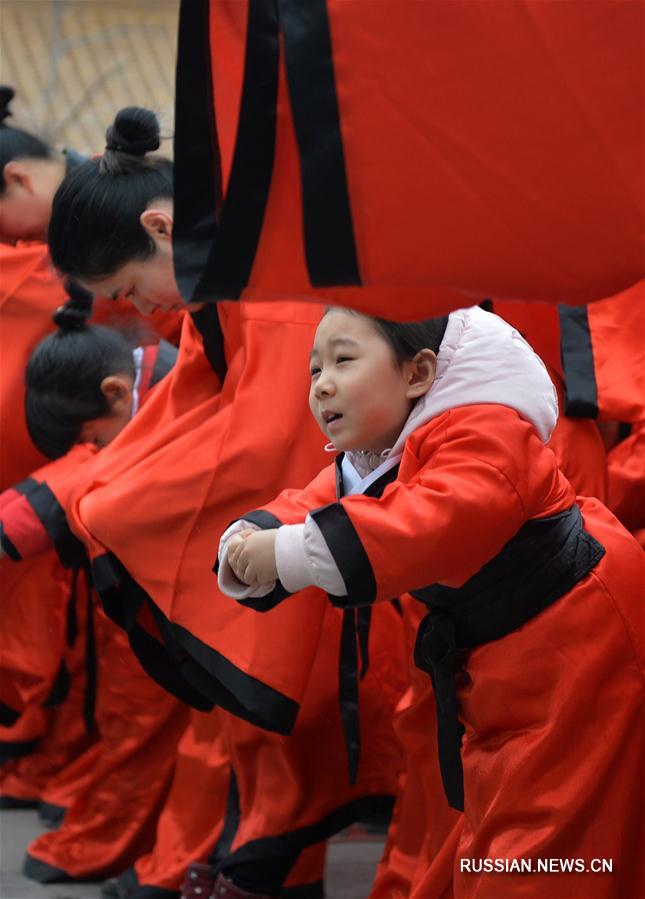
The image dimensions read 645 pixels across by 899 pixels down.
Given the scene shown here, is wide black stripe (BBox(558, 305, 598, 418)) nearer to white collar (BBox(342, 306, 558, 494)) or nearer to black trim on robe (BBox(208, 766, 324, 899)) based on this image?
white collar (BBox(342, 306, 558, 494))

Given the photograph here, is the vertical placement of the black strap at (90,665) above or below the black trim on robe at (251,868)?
above

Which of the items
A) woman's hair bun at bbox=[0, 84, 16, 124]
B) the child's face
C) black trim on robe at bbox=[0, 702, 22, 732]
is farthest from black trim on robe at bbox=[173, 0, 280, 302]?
black trim on robe at bbox=[0, 702, 22, 732]

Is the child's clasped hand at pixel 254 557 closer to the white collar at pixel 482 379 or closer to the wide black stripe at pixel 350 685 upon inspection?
the white collar at pixel 482 379

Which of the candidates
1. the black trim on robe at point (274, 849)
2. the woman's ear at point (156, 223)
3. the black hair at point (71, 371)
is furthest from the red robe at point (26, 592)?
the black trim on robe at point (274, 849)

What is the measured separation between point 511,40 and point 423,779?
1297 millimetres

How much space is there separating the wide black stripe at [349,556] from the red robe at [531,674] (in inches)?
1.3

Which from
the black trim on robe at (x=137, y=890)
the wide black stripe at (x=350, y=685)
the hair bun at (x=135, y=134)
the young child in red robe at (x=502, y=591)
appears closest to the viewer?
the young child in red robe at (x=502, y=591)

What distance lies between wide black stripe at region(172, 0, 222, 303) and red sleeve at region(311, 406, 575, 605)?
0.38 m

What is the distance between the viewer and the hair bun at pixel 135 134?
8.95 ft

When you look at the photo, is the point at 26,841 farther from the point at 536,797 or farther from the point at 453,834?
the point at 536,797

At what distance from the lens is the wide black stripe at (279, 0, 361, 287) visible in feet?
4.47

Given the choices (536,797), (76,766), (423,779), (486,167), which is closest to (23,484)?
(76,766)

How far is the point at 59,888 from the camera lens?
10.2 ft

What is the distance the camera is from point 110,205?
2.66 m
